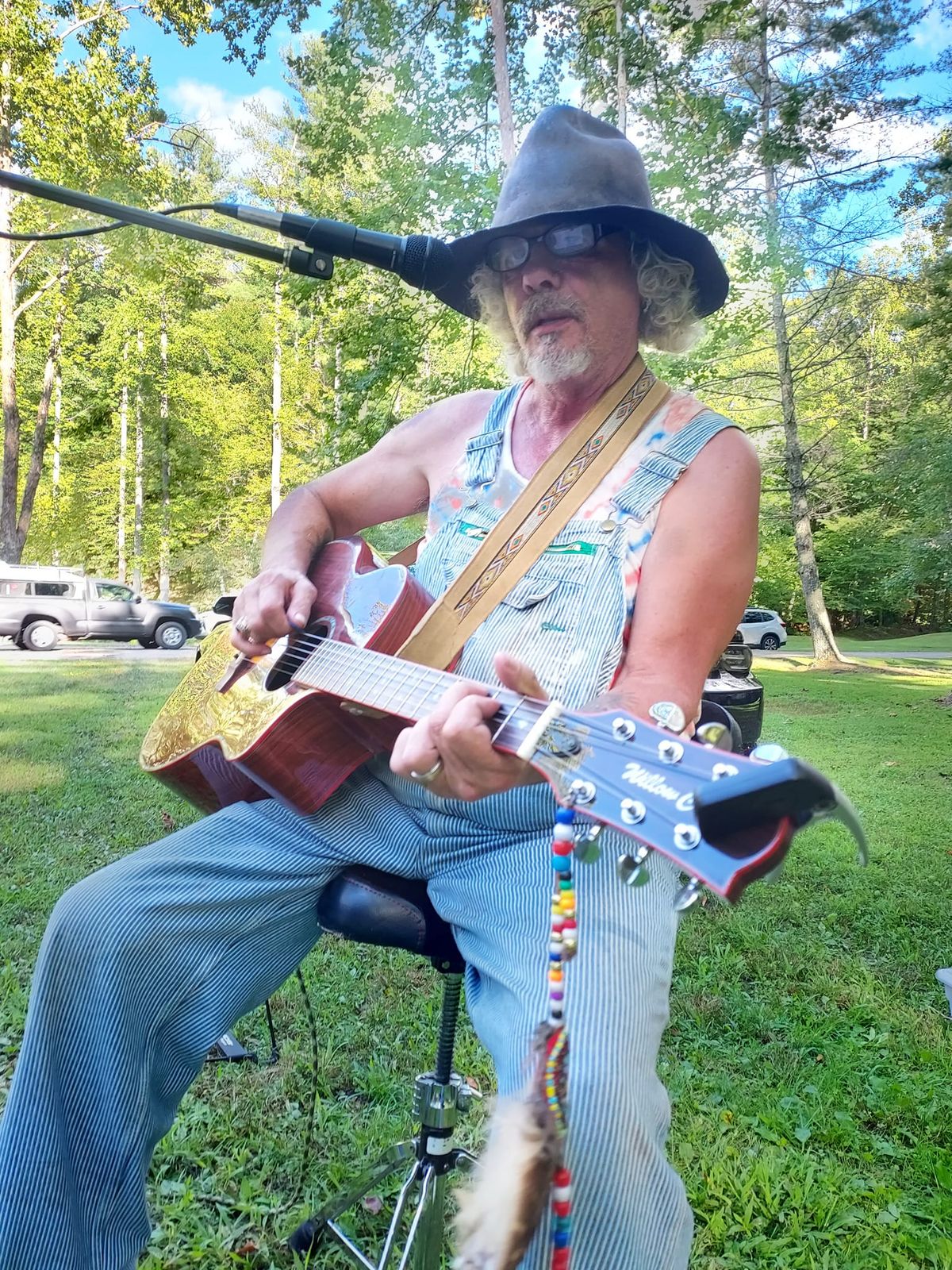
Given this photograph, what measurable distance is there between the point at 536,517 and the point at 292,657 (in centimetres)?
57

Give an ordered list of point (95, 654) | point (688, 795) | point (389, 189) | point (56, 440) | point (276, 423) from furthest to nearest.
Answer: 1. point (95, 654)
2. point (56, 440)
3. point (276, 423)
4. point (389, 189)
5. point (688, 795)

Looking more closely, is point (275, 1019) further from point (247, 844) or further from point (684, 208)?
point (684, 208)

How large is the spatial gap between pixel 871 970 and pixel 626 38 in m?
5.74

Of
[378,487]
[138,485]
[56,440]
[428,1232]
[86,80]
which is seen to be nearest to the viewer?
[428,1232]

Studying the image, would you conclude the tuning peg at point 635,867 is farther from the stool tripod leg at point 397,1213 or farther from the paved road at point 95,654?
the paved road at point 95,654

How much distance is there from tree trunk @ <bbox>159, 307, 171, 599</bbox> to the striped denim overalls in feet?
26.3

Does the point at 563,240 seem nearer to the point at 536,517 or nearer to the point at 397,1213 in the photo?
the point at 536,517

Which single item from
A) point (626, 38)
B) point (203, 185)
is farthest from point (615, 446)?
point (626, 38)

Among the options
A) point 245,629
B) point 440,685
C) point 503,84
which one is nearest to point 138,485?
point 503,84

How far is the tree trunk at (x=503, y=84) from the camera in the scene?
5324 mm

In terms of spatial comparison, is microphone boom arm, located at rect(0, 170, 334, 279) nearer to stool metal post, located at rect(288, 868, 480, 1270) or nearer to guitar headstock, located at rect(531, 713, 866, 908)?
guitar headstock, located at rect(531, 713, 866, 908)

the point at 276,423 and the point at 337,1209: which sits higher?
the point at 276,423

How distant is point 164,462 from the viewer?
11484 mm

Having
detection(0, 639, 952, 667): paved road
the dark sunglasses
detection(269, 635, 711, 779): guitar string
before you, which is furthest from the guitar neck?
detection(0, 639, 952, 667): paved road
